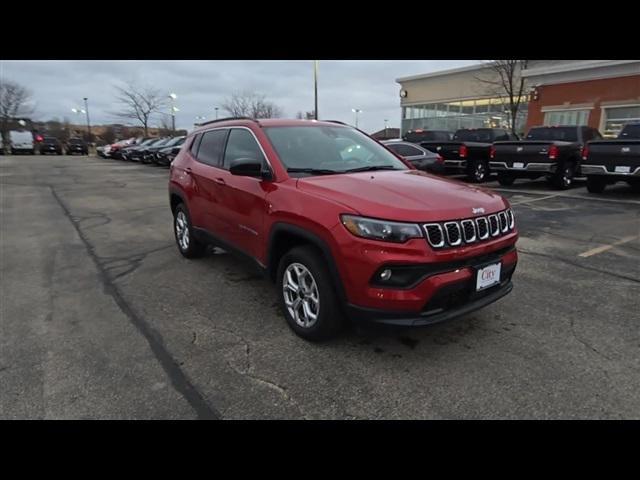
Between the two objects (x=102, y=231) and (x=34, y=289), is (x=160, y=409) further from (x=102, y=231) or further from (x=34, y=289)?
(x=102, y=231)

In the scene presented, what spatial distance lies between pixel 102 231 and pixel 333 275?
20.2 feet

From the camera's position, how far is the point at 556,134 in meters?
13.0

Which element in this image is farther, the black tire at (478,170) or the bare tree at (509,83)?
the bare tree at (509,83)

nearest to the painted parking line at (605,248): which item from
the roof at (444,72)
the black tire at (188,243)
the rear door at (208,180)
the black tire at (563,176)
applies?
the rear door at (208,180)

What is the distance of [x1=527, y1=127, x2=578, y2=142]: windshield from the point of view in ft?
41.7

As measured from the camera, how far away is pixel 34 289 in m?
4.72

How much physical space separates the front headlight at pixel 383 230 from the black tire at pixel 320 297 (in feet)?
1.47

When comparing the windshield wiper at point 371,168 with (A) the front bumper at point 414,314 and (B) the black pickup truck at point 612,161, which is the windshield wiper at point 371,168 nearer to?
(A) the front bumper at point 414,314

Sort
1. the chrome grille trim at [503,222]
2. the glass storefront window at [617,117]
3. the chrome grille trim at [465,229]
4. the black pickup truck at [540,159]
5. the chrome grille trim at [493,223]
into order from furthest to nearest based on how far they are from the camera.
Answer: the glass storefront window at [617,117], the black pickup truck at [540,159], the chrome grille trim at [503,222], the chrome grille trim at [493,223], the chrome grille trim at [465,229]

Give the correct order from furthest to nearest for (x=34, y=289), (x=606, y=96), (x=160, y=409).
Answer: (x=606, y=96) → (x=34, y=289) → (x=160, y=409)

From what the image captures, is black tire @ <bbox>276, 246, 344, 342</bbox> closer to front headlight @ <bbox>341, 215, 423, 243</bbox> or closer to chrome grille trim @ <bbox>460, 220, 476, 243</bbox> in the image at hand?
front headlight @ <bbox>341, 215, 423, 243</bbox>

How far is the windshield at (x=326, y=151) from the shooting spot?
3779mm

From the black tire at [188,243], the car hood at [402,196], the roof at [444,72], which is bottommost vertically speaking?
the black tire at [188,243]
